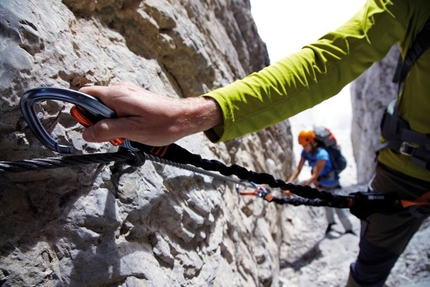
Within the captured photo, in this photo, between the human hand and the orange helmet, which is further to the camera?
the orange helmet

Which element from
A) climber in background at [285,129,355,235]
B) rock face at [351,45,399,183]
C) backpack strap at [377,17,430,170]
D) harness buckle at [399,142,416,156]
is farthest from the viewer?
rock face at [351,45,399,183]

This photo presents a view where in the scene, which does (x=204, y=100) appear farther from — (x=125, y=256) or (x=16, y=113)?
(x=125, y=256)

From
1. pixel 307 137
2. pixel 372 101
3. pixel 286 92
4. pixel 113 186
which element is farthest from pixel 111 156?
pixel 372 101

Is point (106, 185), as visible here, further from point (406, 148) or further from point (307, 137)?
point (307, 137)

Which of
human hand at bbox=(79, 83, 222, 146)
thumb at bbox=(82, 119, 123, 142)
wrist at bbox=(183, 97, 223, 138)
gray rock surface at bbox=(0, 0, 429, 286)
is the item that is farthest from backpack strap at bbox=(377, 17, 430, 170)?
thumb at bbox=(82, 119, 123, 142)

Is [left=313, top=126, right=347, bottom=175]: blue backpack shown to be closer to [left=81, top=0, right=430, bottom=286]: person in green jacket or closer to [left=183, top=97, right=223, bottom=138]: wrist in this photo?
[left=81, top=0, right=430, bottom=286]: person in green jacket

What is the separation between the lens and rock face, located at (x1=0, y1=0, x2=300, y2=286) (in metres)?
1.05

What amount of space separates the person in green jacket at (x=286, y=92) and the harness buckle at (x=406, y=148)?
0.11 metres

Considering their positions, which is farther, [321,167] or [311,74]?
[321,167]

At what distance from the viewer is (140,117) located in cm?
82

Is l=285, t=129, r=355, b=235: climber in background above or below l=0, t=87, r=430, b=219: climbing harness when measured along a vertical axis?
below

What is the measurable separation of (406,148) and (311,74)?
3.43 ft

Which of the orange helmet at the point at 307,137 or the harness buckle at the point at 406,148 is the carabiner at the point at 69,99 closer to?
the harness buckle at the point at 406,148

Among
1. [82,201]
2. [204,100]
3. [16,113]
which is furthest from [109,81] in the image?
[204,100]
